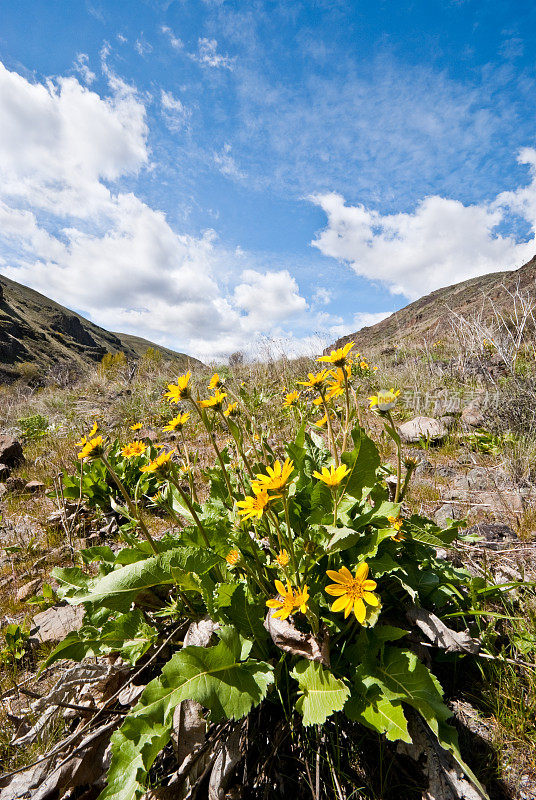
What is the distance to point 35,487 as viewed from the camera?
11.6 ft

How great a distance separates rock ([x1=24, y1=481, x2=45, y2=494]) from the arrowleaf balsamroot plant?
8.37 feet

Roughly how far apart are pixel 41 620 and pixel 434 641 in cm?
194

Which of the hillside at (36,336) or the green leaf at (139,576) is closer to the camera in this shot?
the green leaf at (139,576)

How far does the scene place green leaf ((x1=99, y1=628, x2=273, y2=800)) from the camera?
94 cm

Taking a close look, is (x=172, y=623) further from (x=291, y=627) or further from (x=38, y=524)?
(x=38, y=524)

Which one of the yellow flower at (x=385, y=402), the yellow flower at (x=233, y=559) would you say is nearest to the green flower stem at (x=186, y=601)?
the yellow flower at (x=233, y=559)

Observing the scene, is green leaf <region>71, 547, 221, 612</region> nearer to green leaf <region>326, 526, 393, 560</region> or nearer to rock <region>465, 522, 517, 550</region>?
green leaf <region>326, 526, 393, 560</region>

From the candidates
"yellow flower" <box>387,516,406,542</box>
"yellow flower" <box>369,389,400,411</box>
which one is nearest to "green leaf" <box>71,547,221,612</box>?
"yellow flower" <box>387,516,406,542</box>

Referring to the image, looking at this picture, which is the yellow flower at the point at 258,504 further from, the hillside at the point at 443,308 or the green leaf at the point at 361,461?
the hillside at the point at 443,308

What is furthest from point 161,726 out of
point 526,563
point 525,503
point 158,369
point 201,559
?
point 158,369

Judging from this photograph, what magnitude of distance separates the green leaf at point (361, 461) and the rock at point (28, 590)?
210 cm

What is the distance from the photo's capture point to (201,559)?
1.26 meters

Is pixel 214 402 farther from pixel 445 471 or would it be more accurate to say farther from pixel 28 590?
pixel 445 471

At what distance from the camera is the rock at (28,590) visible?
2.05 m
